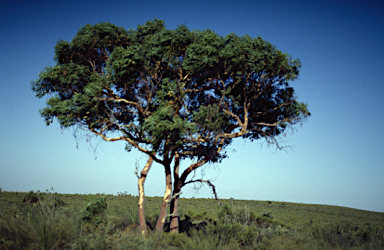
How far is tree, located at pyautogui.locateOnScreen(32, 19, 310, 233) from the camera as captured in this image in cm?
1493

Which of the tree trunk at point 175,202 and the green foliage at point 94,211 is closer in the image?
the tree trunk at point 175,202

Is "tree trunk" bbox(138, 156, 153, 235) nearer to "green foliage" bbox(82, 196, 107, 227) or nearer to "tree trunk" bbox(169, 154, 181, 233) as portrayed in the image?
"tree trunk" bbox(169, 154, 181, 233)

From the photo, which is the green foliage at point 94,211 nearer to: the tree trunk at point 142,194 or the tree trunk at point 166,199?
the tree trunk at point 142,194

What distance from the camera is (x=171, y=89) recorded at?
611 inches

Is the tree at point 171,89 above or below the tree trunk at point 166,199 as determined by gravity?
above

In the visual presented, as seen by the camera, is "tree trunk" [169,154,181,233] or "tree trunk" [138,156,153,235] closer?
"tree trunk" [138,156,153,235]

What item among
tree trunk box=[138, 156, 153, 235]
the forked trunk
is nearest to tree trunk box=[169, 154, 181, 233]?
the forked trunk

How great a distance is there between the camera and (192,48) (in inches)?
605

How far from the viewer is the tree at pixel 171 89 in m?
14.9

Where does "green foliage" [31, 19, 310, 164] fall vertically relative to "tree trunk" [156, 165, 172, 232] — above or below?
above

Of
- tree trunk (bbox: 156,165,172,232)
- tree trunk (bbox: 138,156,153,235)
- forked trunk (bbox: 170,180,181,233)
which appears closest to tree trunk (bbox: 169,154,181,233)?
forked trunk (bbox: 170,180,181,233)

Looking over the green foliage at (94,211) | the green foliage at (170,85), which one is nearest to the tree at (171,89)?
the green foliage at (170,85)

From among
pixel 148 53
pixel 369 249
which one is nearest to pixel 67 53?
pixel 148 53

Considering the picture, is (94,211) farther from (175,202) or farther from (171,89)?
(171,89)
